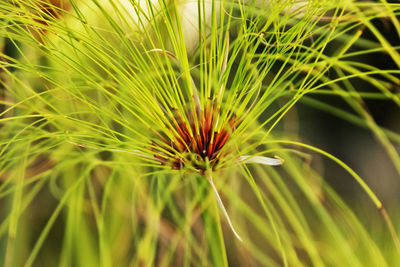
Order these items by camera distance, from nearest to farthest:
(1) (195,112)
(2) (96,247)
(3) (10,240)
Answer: (1) (195,112) < (3) (10,240) < (2) (96,247)

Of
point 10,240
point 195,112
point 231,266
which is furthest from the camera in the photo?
point 231,266

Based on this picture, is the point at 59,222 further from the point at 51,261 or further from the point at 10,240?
the point at 10,240

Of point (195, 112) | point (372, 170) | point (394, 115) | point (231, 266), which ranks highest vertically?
point (394, 115)

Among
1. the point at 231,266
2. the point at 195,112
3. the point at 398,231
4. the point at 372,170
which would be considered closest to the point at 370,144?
the point at 372,170

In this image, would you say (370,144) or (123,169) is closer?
(123,169)

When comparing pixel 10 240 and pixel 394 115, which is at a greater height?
pixel 394 115

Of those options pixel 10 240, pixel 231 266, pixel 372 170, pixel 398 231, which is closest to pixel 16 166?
pixel 10 240
